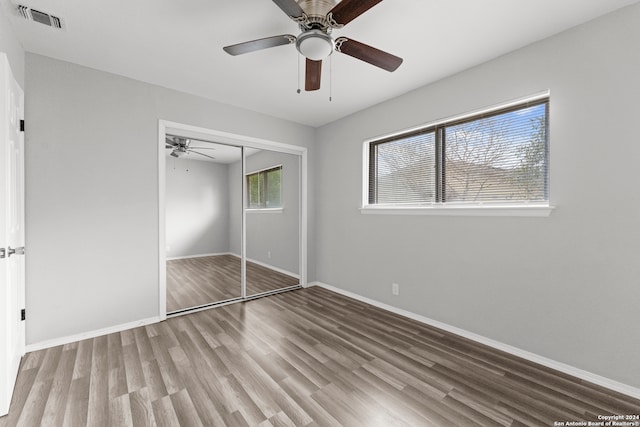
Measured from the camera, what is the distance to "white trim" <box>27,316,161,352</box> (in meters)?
2.32

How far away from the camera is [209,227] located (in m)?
3.81

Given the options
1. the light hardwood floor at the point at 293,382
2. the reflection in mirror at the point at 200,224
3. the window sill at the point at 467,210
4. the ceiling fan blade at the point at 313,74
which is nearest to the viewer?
A: the light hardwood floor at the point at 293,382

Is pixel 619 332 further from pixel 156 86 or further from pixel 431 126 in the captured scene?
pixel 156 86

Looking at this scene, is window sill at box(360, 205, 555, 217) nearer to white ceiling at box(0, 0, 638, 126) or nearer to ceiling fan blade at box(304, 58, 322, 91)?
white ceiling at box(0, 0, 638, 126)

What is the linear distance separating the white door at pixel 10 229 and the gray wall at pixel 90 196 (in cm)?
13

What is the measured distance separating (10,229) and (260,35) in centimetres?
223

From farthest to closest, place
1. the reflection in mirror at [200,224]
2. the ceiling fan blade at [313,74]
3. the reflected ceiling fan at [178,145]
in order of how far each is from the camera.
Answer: the reflection in mirror at [200,224] → the reflected ceiling fan at [178,145] → the ceiling fan blade at [313,74]

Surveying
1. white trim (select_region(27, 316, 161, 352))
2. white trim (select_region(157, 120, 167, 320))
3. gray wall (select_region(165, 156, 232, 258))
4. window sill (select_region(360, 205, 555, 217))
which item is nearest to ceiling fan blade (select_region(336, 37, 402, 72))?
window sill (select_region(360, 205, 555, 217))

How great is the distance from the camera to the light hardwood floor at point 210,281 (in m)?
3.30

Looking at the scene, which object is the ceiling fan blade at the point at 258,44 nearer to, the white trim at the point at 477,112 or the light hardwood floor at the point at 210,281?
the white trim at the point at 477,112

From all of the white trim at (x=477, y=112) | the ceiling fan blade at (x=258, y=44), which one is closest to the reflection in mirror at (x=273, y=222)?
the white trim at (x=477, y=112)

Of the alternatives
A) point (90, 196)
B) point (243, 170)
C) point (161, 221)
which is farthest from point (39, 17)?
point (243, 170)

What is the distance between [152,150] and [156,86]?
27.8 inches

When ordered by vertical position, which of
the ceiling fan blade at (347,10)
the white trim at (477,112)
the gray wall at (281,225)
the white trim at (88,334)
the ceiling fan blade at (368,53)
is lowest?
the white trim at (88,334)
